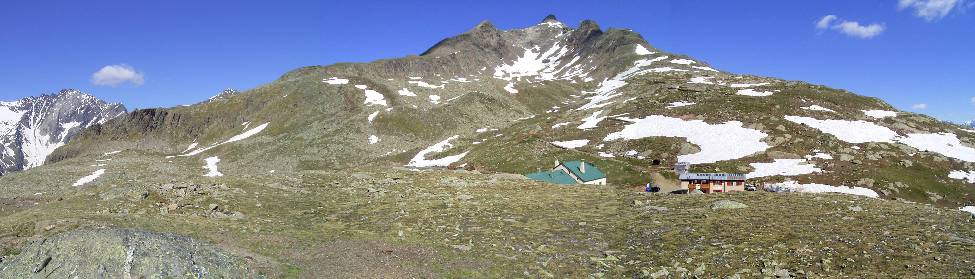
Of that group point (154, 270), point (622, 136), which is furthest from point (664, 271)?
point (622, 136)

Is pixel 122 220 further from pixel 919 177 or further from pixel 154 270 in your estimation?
pixel 919 177

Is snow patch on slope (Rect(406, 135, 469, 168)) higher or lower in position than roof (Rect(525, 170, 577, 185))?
higher

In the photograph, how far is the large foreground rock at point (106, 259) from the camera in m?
13.1

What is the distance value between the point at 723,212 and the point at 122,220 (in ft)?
98.2

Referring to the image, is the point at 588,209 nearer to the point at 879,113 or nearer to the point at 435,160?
the point at 435,160

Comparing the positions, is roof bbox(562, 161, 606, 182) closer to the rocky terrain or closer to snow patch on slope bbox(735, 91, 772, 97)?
the rocky terrain

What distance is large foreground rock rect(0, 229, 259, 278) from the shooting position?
13.1 meters

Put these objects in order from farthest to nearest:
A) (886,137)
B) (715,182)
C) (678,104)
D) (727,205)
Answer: (678,104) → (886,137) → (715,182) → (727,205)

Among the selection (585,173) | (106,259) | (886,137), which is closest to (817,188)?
(585,173)

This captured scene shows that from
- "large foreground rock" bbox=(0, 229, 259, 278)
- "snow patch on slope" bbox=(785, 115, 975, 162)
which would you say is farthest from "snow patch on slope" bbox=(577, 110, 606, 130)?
"large foreground rock" bbox=(0, 229, 259, 278)

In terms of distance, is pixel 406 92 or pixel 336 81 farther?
pixel 336 81

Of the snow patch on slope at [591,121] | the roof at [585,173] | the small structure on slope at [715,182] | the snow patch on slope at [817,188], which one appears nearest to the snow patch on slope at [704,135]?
the snow patch on slope at [591,121]

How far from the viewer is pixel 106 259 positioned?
13.4 m

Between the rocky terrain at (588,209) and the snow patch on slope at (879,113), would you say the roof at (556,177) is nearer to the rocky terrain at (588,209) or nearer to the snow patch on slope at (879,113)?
the rocky terrain at (588,209)
